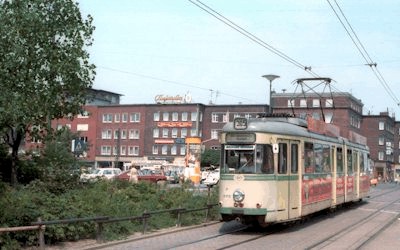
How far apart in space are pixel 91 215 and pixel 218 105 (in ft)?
291

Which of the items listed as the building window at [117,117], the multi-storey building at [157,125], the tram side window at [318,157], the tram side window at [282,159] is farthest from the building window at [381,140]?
the tram side window at [282,159]

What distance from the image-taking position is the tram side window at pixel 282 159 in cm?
1602

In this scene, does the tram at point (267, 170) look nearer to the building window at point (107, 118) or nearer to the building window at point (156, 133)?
the building window at point (156, 133)

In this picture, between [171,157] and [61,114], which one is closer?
[61,114]

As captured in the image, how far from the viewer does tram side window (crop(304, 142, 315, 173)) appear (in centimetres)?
1761

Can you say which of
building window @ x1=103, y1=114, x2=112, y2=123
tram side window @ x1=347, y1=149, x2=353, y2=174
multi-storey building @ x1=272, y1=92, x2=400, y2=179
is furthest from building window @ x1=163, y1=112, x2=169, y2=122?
tram side window @ x1=347, y1=149, x2=353, y2=174

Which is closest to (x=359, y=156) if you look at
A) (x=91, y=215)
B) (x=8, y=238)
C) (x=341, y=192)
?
(x=341, y=192)

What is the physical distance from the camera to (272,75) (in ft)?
91.2

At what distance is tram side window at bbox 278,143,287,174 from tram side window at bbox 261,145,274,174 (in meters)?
0.34

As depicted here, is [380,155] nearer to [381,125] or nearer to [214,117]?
[381,125]

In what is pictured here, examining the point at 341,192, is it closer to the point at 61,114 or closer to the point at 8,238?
the point at 61,114

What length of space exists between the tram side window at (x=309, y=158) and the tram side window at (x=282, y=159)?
1.52 meters

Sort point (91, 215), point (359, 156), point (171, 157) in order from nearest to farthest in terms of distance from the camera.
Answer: point (91, 215) → point (359, 156) → point (171, 157)

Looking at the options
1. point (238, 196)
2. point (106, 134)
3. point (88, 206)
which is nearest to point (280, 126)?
point (238, 196)
